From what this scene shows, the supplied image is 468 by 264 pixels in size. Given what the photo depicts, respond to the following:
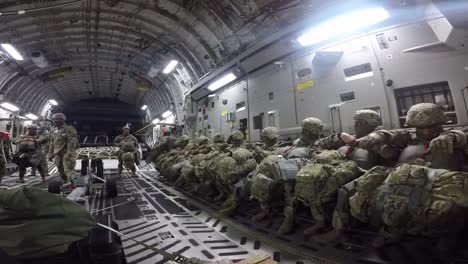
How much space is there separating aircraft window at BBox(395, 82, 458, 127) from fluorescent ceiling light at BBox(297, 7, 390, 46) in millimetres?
1265

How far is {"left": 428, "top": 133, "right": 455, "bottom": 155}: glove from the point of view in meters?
2.21

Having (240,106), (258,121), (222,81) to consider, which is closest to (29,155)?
(222,81)

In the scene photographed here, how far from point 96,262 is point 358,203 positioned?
2289mm

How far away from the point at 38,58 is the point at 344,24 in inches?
463

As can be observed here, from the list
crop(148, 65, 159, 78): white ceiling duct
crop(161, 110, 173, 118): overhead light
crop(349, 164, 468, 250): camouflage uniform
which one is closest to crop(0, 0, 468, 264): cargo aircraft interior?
crop(349, 164, 468, 250): camouflage uniform

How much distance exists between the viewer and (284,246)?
8.92 ft

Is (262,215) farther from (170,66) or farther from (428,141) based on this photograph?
(170,66)

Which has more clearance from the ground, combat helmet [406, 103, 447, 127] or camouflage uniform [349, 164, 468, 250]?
combat helmet [406, 103, 447, 127]

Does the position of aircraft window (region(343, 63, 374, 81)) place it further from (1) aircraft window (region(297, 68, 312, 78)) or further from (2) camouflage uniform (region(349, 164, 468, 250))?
(2) camouflage uniform (region(349, 164, 468, 250))

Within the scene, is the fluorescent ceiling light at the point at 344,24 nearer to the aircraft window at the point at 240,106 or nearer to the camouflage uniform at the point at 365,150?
Answer: the camouflage uniform at the point at 365,150

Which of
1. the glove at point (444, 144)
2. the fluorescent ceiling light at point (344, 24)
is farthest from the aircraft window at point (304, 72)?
the glove at point (444, 144)

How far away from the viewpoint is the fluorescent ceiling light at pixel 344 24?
414 cm

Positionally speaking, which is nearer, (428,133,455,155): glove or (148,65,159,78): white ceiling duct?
(428,133,455,155): glove

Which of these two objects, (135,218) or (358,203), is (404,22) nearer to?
(358,203)
